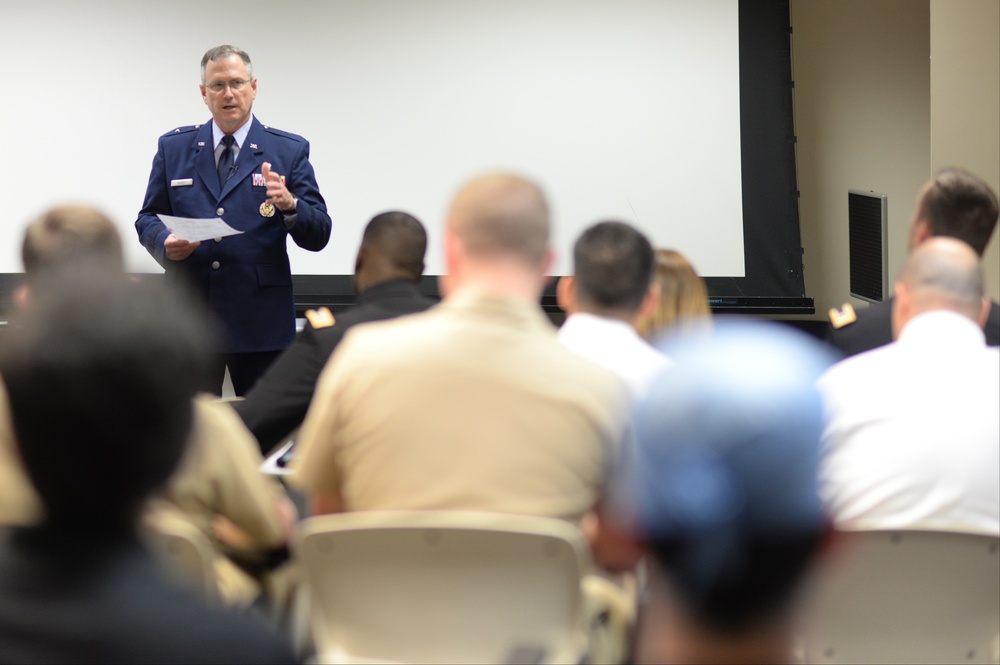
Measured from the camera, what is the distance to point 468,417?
1.80 meters

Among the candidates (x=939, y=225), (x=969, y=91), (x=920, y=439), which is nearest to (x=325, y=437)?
(x=920, y=439)

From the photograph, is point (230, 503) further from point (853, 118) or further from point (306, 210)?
point (853, 118)

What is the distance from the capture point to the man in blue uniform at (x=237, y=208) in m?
4.13

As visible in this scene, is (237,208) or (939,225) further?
(237,208)

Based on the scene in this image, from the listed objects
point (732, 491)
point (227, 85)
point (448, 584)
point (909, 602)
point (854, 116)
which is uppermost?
point (227, 85)

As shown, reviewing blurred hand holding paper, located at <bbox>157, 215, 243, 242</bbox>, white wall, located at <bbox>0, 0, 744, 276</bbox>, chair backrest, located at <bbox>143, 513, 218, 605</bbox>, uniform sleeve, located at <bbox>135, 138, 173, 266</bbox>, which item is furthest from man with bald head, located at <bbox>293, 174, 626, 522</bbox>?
white wall, located at <bbox>0, 0, 744, 276</bbox>

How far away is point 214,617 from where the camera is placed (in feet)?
2.79

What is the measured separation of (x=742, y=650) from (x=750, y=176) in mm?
4890

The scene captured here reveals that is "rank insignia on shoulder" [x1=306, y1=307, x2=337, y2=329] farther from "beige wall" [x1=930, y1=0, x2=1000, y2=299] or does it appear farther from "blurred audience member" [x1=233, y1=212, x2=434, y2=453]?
"beige wall" [x1=930, y1=0, x2=1000, y2=299]

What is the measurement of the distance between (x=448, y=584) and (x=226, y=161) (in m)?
2.84

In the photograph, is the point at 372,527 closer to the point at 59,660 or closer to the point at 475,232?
the point at 475,232

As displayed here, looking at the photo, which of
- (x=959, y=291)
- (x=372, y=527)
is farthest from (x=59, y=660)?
(x=959, y=291)

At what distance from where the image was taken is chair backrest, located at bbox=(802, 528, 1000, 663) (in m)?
1.81

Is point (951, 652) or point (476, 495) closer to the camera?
point (476, 495)
